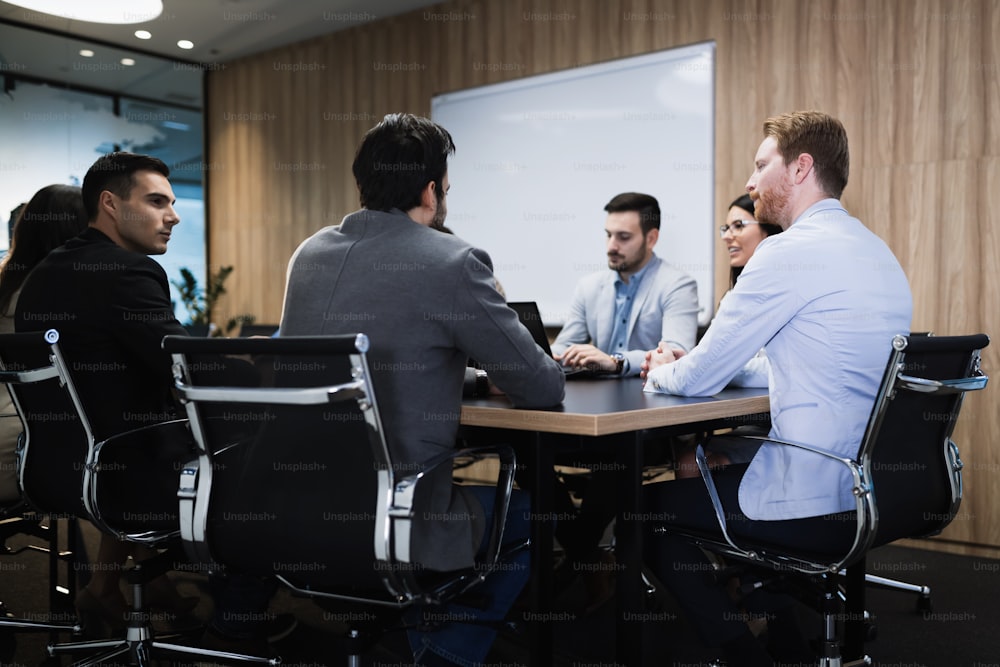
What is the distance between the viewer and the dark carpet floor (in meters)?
2.73

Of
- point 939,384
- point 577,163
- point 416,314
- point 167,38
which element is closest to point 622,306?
point 577,163

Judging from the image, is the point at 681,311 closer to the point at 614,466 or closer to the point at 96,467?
the point at 614,466

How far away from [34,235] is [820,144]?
2619 millimetres

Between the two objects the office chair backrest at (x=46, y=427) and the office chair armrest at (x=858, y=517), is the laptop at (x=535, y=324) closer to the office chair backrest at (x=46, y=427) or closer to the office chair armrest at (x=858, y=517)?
the office chair armrest at (x=858, y=517)

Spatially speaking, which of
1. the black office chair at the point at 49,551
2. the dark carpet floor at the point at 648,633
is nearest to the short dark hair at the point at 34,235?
the black office chair at the point at 49,551

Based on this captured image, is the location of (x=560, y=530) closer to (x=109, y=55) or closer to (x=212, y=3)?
(x=212, y=3)

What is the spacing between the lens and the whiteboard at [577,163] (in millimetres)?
5039

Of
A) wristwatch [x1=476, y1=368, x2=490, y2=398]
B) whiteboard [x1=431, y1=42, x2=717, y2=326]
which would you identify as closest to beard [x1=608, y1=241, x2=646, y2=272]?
whiteboard [x1=431, y1=42, x2=717, y2=326]

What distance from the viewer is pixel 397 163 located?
1.93 m

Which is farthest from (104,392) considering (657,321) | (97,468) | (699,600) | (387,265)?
(657,321)

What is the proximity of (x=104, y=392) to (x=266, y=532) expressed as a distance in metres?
0.84

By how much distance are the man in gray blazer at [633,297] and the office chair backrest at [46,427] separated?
2.15m

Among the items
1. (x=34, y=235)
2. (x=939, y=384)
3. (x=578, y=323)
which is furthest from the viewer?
(x=578, y=323)

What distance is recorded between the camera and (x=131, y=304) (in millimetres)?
2441
